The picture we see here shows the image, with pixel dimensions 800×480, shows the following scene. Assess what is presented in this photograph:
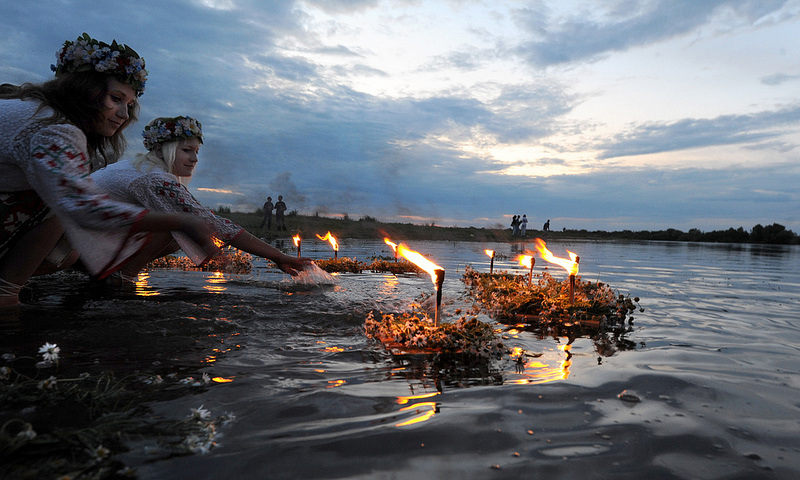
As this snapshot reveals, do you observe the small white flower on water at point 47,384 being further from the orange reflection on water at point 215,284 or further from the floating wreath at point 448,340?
the orange reflection on water at point 215,284

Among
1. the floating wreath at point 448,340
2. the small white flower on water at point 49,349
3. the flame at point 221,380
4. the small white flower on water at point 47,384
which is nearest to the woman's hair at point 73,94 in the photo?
the small white flower on water at point 49,349

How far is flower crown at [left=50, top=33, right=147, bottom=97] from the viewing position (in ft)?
11.9

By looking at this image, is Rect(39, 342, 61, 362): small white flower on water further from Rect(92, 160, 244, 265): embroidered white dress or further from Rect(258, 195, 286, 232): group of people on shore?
Rect(258, 195, 286, 232): group of people on shore

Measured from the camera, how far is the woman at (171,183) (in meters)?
4.95

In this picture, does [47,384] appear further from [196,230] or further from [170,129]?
[170,129]

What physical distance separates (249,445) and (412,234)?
124 ft

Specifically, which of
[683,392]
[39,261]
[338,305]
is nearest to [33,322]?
[39,261]

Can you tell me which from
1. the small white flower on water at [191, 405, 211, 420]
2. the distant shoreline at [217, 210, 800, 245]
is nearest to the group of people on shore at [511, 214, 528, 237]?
the distant shoreline at [217, 210, 800, 245]

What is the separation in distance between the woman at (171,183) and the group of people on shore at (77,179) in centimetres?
3

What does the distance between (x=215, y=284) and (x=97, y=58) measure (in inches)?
183

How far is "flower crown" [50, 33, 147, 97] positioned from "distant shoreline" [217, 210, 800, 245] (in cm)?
2110

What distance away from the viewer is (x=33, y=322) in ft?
13.8

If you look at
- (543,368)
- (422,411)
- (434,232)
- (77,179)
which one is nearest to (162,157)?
(77,179)

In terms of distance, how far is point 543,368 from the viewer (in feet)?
11.7
